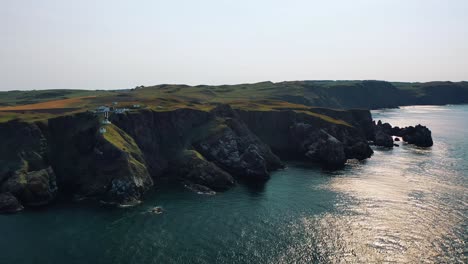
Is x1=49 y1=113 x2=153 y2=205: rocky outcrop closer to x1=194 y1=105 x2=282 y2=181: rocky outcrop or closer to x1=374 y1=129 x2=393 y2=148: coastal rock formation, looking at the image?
x1=194 y1=105 x2=282 y2=181: rocky outcrop

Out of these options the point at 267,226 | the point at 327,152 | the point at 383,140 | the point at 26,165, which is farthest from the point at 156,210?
the point at 383,140

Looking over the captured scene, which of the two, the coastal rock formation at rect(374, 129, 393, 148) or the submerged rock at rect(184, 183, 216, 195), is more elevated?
the coastal rock formation at rect(374, 129, 393, 148)

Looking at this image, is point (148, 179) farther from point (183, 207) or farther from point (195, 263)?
point (195, 263)

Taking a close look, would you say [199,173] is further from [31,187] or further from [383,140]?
[383,140]

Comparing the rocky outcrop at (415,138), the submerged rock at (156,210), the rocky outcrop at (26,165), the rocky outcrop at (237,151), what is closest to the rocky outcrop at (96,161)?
the rocky outcrop at (26,165)

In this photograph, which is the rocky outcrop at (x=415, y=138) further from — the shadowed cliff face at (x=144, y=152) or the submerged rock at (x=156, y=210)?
the submerged rock at (x=156, y=210)

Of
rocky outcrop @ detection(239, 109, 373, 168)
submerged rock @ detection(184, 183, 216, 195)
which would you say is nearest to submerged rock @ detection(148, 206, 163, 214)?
submerged rock @ detection(184, 183, 216, 195)

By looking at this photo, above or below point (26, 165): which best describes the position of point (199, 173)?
A: below
